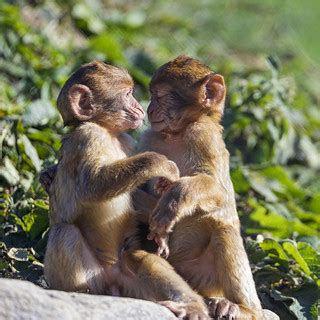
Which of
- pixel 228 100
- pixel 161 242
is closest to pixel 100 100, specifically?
pixel 161 242

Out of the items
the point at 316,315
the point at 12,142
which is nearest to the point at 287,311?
the point at 316,315

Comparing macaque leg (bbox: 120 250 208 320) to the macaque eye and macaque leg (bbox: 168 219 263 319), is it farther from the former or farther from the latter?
the macaque eye

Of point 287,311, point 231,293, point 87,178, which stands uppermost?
point 87,178

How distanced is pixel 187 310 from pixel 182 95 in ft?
6.94

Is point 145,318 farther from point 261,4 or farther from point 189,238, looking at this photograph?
point 261,4

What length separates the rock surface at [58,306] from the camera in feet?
22.3

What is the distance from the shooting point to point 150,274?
7.98 metres

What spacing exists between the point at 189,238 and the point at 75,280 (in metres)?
1.15

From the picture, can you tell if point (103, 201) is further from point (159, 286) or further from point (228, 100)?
point (228, 100)

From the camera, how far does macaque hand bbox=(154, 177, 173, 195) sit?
827cm

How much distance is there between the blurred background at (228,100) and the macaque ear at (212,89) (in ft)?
6.25

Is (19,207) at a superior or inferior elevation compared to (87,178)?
inferior

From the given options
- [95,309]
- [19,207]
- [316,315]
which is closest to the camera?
[95,309]

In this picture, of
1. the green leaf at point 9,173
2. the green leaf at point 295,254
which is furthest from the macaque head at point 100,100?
the green leaf at point 295,254
